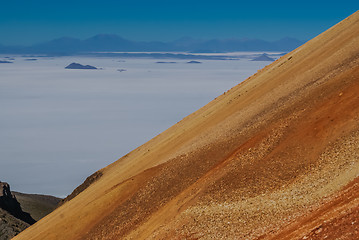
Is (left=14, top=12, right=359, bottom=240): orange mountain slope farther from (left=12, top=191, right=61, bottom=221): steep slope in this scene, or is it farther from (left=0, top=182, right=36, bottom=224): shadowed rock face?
(left=12, top=191, right=61, bottom=221): steep slope

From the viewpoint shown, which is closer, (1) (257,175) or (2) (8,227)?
(1) (257,175)

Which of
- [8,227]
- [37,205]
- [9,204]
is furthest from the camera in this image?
[37,205]

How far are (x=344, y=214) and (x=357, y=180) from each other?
3.83 meters

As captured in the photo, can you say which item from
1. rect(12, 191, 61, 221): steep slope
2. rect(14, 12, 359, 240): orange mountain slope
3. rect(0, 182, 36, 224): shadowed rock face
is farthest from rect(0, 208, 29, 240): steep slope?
rect(12, 191, 61, 221): steep slope

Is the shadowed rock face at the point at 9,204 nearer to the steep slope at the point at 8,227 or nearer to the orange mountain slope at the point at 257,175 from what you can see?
the steep slope at the point at 8,227

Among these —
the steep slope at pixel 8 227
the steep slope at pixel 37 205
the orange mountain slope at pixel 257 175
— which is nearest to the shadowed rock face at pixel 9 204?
the steep slope at pixel 37 205

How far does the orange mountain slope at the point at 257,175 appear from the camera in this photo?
63.3ft

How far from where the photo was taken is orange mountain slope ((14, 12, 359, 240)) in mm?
19281

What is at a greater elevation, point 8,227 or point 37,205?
point 8,227

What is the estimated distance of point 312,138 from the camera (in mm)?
24453

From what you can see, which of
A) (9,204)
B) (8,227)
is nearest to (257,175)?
(8,227)

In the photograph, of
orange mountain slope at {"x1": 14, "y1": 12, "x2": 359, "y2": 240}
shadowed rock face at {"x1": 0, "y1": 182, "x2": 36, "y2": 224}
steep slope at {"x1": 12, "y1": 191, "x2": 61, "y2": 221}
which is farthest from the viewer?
steep slope at {"x1": 12, "y1": 191, "x2": 61, "y2": 221}

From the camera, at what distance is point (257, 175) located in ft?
77.4

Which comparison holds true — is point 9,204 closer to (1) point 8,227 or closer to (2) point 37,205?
(1) point 8,227
